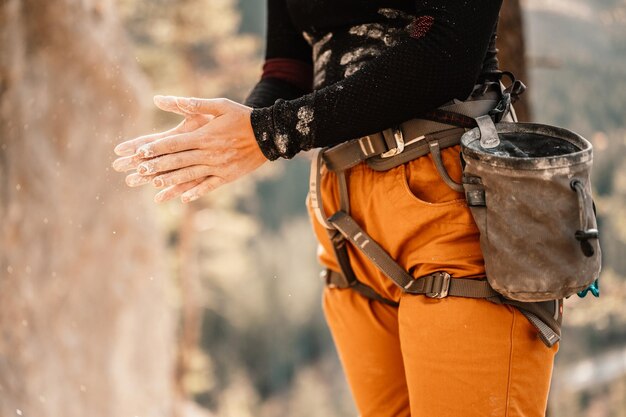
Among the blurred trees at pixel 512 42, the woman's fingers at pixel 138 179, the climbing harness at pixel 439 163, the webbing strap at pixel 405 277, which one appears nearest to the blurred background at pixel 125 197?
the blurred trees at pixel 512 42

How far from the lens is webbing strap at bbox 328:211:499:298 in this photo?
1305mm

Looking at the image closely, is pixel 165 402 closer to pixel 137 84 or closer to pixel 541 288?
pixel 137 84

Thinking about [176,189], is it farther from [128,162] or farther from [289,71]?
[289,71]

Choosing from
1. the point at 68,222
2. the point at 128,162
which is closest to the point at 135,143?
the point at 128,162

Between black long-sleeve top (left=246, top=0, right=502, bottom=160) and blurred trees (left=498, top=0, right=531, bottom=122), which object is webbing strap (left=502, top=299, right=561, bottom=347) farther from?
blurred trees (left=498, top=0, right=531, bottom=122)

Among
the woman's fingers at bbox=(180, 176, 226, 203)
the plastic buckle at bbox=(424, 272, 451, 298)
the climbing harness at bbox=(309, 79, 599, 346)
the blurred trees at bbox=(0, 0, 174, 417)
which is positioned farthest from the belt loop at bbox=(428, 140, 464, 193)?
the blurred trees at bbox=(0, 0, 174, 417)

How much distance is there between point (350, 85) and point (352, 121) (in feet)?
0.23

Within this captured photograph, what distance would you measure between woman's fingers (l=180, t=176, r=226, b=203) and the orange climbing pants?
12.9 inches

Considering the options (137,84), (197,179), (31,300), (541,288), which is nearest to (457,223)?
(541,288)

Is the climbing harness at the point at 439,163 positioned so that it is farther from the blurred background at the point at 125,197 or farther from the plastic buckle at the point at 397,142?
the blurred background at the point at 125,197

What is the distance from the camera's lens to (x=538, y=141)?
52.7 inches

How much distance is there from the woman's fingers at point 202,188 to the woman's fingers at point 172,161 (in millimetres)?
44

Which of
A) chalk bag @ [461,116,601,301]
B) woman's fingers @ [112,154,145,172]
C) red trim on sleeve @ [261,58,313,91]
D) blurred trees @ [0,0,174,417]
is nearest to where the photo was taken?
chalk bag @ [461,116,601,301]

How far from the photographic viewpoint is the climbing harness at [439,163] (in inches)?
51.1
